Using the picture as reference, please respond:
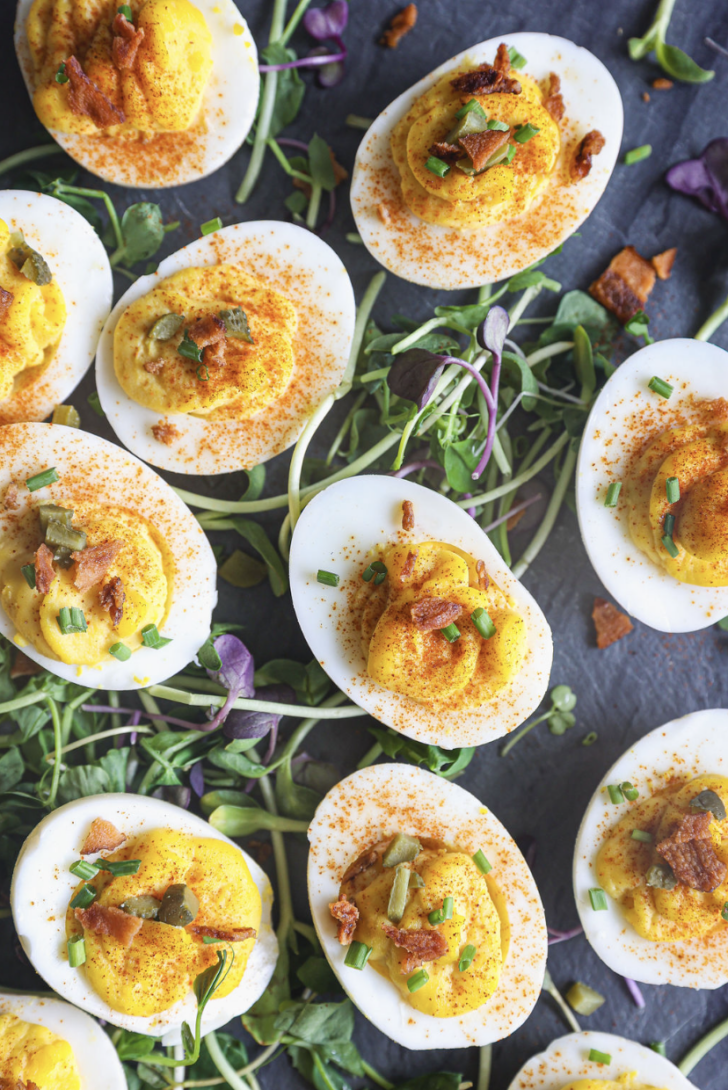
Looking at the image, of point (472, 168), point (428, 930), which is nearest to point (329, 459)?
point (472, 168)

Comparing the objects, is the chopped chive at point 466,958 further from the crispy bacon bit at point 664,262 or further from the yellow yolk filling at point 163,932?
the crispy bacon bit at point 664,262

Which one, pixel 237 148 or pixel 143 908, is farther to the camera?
pixel 237 148

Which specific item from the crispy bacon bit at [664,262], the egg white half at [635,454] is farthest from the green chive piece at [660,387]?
the crispy bacon bit at [664,262]

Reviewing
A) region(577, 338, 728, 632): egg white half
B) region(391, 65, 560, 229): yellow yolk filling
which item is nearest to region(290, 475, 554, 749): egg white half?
region(577, 338, 728, 632): egg white half

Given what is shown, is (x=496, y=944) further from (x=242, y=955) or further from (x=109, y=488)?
(x=109, y=488)

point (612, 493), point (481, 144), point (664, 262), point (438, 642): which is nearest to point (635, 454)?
point (612, 493)
